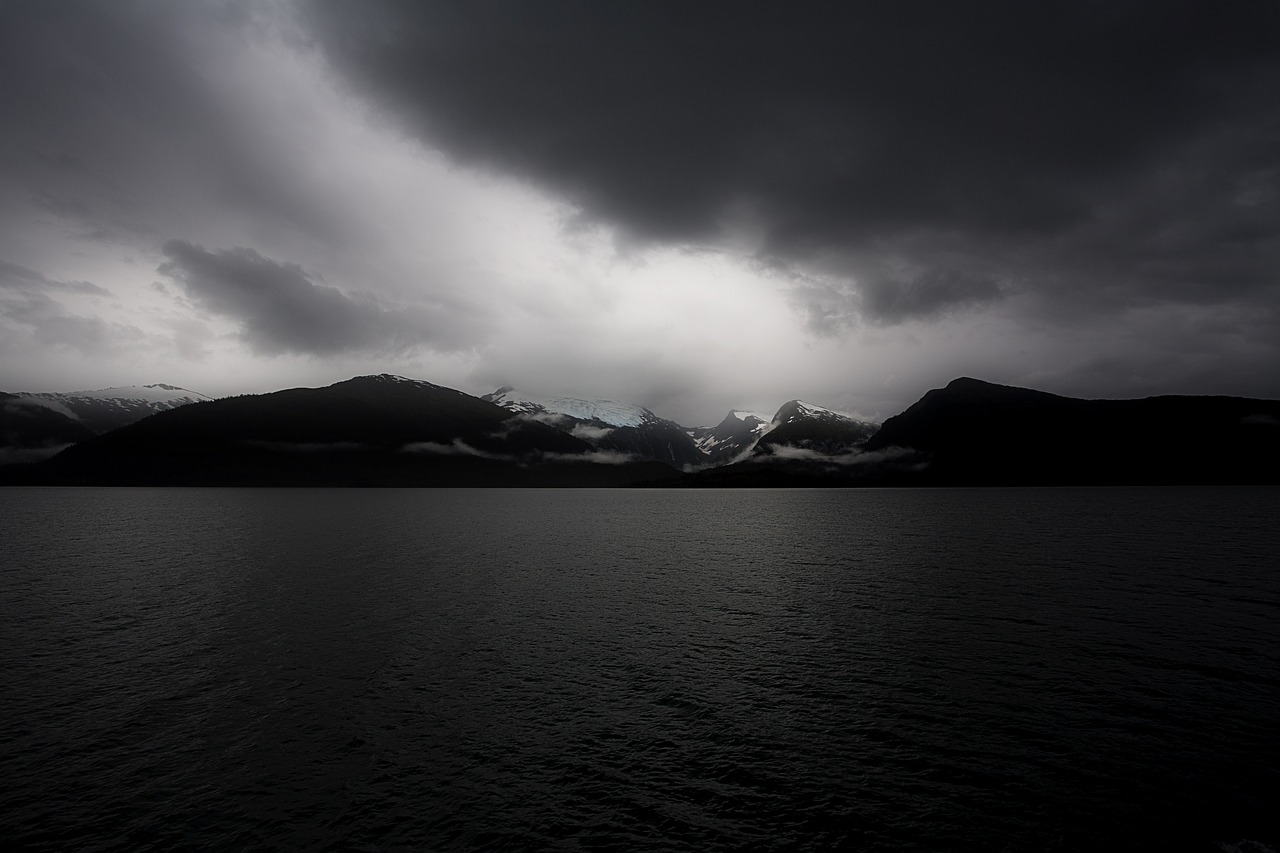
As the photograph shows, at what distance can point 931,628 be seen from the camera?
48.9 metres

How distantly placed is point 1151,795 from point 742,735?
52.3 feet

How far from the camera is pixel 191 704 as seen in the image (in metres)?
33.0

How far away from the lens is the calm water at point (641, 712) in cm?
2233

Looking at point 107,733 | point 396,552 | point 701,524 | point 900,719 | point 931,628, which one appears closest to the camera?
point 107,733

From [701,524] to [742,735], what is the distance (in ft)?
472

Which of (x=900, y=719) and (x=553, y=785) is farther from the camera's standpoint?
(x=900, y=719)

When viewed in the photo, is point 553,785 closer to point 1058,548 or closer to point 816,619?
point 816,619

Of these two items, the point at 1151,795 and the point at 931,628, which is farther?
the point at 931,628

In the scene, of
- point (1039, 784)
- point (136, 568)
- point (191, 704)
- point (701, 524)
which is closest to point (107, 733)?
point (191, 704)

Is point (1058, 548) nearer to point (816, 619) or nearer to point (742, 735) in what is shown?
point (816, 619)

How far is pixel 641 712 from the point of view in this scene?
106 feet

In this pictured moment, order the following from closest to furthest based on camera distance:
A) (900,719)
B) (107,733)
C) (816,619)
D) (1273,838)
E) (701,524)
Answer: (1273,838) < (107,733) < (900,719) < (816,619) < (701,524)

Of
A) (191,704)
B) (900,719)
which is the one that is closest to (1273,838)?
(900,719)

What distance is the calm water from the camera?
879 inches
